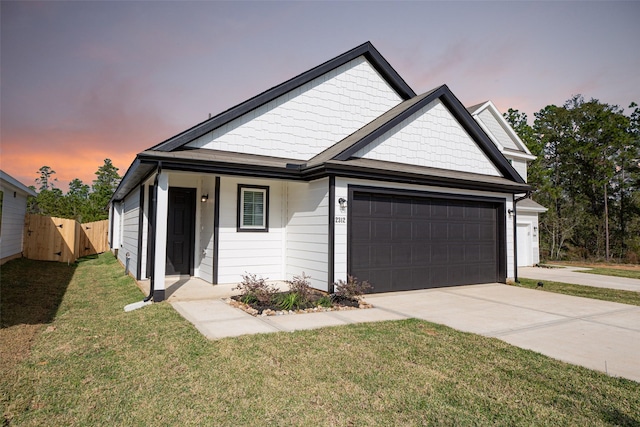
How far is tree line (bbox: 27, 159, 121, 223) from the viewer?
29355mm

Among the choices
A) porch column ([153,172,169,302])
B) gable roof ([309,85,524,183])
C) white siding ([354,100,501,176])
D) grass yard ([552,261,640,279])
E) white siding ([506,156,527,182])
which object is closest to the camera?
porch column ([153,172,169,302])

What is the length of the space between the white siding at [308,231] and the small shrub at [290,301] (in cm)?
115

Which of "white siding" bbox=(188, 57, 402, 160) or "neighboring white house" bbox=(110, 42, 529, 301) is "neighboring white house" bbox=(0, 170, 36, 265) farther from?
"white siding" bbox=(188, 57, 402, 160)

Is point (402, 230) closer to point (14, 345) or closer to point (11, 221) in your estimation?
point (14, 345)

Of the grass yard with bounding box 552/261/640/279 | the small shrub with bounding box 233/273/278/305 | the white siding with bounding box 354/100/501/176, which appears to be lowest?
the grass yard with bounding box 552/261/640/279

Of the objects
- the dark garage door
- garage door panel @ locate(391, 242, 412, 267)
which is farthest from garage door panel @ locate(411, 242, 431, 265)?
garage door panel @ locate(391, 242, 412, 267)

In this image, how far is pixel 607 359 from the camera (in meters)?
4.54

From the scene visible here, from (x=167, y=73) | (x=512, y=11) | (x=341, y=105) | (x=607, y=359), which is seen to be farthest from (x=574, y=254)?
(x=167, y=73)

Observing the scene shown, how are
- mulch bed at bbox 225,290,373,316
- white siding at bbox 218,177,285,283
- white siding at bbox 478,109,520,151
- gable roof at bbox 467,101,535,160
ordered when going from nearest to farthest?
mulch bed at bbox 225,290,373,316, white siding at bbox 218,177,285,283, gable roof at bbox 467,101,535,160, white siding at bbox 478,109,520,151

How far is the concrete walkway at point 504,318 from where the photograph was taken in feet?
16.1

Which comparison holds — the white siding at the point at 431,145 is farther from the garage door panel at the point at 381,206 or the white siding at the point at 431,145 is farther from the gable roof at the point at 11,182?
the gable roof at the point at 11,182

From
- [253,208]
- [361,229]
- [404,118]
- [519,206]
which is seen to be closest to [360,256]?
[361,229]

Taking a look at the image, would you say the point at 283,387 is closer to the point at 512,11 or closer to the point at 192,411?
the point at 192,411

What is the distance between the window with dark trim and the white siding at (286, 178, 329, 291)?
648 millimetres
